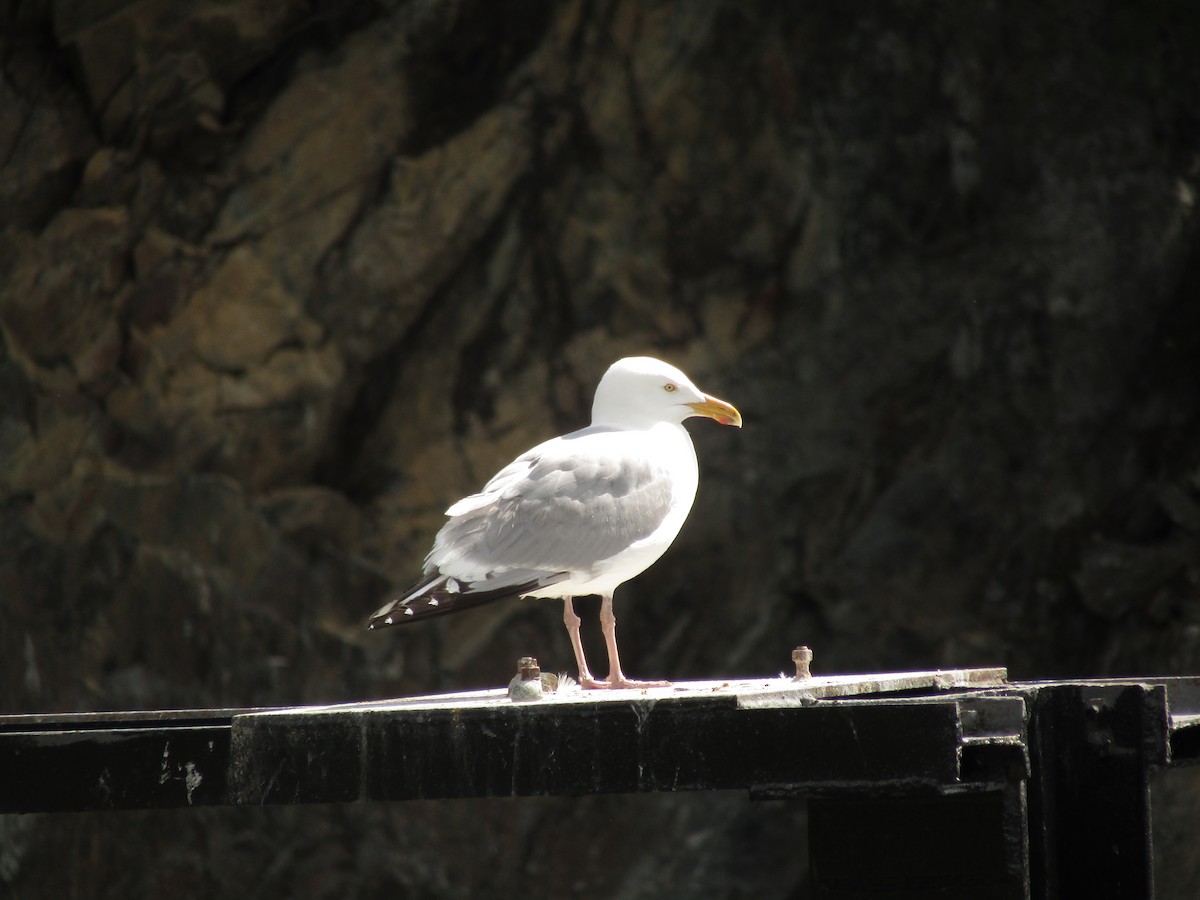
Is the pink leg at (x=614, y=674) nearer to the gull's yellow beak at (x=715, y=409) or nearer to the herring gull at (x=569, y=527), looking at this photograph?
the herring gull at (x=569, y=527)

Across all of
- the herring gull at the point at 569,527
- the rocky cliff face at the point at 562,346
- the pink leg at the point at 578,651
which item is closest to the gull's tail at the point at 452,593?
the herring gull at the point at 569,527

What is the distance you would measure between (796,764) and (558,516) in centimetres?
129

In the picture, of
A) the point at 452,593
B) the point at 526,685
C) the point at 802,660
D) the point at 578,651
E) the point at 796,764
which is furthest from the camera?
the point at 578,651

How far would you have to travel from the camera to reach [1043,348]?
7855mm

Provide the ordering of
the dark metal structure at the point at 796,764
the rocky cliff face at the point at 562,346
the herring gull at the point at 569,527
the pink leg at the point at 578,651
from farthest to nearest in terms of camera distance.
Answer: the rocky cliff face at the point at 562,346 → the pink leg at the point at 578,651 → the herring gull at the point at 569,527 → the dark metal structure at the point at 796,764

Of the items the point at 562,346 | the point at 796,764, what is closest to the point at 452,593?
the point at 796,764

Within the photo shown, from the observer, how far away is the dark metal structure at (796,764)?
9.00 feet

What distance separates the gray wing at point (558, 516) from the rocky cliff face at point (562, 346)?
3.95 m

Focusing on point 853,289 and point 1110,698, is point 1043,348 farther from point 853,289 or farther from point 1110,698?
point 1110,698

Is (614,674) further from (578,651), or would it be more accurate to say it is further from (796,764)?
(796,764)

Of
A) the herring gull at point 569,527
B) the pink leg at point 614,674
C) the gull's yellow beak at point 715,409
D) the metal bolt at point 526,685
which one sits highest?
the gull's yellow beak at point 715,409

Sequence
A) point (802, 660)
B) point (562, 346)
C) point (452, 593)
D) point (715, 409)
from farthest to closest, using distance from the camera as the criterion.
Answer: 1. point (562, 346)
2. point (715, 409)
3. point (452, 593)
4. point (802, 660)

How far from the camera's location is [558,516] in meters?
3.87

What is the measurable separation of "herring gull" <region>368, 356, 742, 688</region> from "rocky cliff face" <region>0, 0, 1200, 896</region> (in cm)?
385
